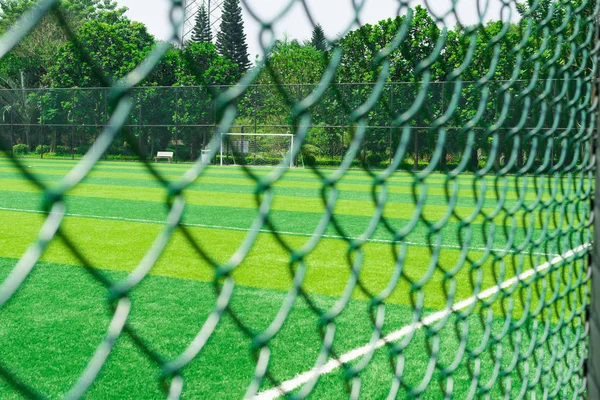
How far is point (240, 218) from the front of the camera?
378 inches

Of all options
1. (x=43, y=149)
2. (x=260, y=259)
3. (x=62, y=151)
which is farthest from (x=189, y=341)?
(x=43, y=149)

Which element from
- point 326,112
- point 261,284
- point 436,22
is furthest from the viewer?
point 326,112

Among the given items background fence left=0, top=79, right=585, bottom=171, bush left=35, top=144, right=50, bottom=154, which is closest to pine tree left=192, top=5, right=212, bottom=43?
background fence left=0, top=79, right=585, bottom=171

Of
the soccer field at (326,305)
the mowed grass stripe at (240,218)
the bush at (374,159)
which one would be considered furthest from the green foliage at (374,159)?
the soccer field at (326,305)

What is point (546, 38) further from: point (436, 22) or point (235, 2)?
point (235, 2)

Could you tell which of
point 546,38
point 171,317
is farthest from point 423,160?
point 546,38

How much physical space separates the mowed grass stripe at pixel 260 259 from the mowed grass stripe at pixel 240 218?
0.56m

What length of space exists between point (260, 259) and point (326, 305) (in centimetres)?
166

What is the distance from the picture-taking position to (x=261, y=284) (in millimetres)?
5273

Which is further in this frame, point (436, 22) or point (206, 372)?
point (206, 372)

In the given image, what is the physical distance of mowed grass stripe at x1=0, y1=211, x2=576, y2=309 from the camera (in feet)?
17.3

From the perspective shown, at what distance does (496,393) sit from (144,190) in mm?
11904

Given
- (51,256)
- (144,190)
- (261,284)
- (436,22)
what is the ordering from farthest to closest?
(144,190) → (51,256) → (261,284) → (436,22)

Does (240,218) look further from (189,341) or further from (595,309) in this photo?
(595,309)
